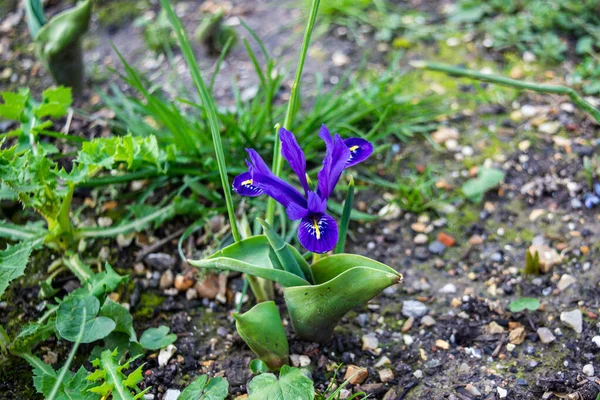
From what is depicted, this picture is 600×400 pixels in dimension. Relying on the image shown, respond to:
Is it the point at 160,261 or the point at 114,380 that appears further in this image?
the point at 160,261

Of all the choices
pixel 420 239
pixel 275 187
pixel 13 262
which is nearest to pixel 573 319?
→ pixel 420 239

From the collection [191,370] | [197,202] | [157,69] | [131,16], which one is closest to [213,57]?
[157,69]

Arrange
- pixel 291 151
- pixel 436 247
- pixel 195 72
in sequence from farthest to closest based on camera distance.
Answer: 1. pixel 436 247
2. pixel 291 151
3. pixel 195 72

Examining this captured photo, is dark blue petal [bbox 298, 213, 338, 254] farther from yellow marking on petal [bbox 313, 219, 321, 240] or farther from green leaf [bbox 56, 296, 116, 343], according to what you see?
green leaf [bbox 56, 296, 116, 343]

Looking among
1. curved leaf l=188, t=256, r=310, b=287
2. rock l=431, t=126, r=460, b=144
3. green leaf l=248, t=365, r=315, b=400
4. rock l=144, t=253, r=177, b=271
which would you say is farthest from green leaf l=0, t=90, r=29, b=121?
rock l=431, t=126, r=460, b=144

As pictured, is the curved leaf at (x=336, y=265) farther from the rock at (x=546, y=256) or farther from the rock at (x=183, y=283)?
the rock at (x=546, y=256)

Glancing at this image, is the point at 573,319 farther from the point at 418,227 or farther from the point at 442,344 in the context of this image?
the point at 418,227

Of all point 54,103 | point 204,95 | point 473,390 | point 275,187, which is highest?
point 204,95
